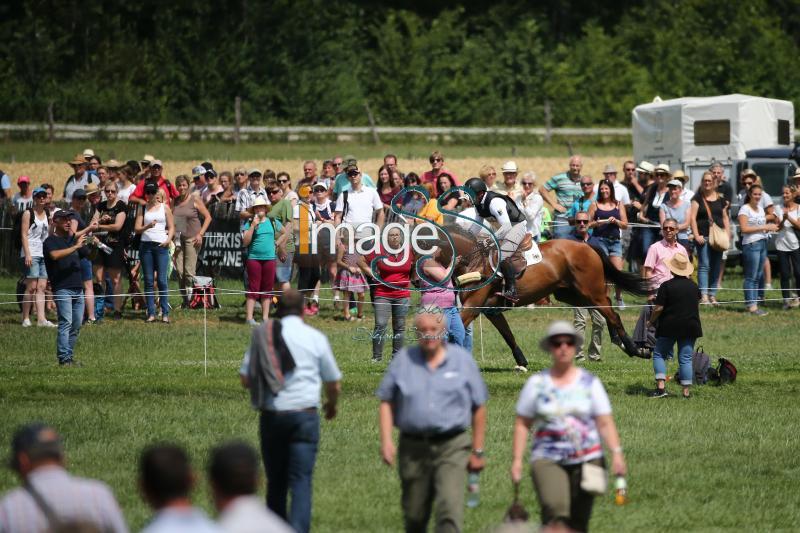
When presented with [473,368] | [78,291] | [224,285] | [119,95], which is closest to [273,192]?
[224,285]

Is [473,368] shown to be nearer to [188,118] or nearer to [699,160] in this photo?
[699,160]

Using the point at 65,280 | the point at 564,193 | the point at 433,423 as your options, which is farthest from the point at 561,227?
the point at 433,423

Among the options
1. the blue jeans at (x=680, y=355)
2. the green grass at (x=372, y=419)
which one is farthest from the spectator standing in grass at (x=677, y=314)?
the green grass at (x=372, y=419)

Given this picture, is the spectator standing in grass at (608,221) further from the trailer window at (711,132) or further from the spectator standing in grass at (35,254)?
the spectator standing in grass at (35,254)

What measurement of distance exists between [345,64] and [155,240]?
33564mm

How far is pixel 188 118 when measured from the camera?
5231 cm

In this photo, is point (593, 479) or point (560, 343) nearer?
point (593, 479)

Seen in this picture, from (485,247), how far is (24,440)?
11255 millimetres

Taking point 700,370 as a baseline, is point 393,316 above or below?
above

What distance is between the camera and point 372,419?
14.8m

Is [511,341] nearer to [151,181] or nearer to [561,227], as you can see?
[561,227]

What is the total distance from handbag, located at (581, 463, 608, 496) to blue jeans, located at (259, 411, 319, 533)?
1.95m

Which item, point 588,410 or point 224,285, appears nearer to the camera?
point 588,410

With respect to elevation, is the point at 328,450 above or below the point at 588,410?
below
